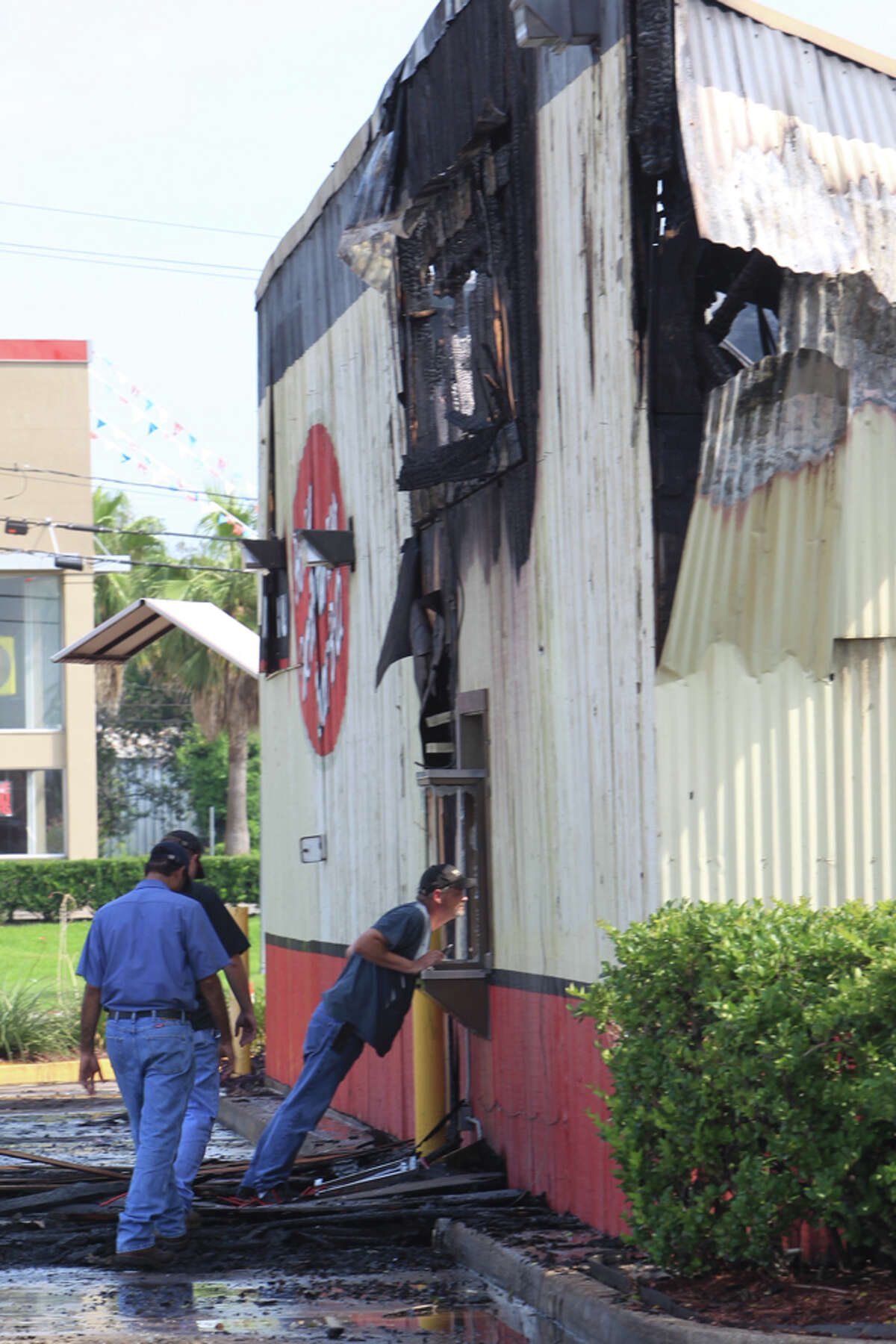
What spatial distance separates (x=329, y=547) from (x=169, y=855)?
4059mm

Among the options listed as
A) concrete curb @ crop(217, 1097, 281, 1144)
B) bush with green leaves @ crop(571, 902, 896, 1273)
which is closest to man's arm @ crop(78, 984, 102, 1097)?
bush with green leaves @ crop(571, 902, 896, 1273)

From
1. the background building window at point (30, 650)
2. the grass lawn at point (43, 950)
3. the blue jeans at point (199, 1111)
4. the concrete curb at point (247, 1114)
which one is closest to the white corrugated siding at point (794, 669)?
the blue jeans at point (199, 1111)

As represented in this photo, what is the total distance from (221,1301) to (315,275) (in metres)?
8.22

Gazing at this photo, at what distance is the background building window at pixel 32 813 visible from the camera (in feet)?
135

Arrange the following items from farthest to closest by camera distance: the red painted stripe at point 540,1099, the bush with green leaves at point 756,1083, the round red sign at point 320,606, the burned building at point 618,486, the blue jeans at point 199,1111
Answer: the round red sign at point 320,606 → the blue jeans at point 199,1111 → the red painted stripe at point 540,1099 → the burned building at point 618,486 → the bush with green leaves at point 756,1083

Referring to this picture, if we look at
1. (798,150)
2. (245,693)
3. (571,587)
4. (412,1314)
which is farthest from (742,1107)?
(245,693)

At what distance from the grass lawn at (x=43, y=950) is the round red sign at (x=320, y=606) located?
25.9 feet

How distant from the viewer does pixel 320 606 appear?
13.8 m

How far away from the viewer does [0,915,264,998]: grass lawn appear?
25.5 m

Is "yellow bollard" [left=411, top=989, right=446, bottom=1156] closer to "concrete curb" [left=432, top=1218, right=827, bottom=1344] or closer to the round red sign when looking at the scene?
"concrete curb" [left=432, top=1218, right=827, bottom=1344]

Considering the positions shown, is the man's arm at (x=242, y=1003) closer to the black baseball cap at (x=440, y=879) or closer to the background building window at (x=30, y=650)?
the black baseball cap at (x=440, y=879)

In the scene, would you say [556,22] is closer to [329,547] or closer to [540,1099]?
[540,1099]

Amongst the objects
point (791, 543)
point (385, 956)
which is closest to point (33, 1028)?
point (385, 956)

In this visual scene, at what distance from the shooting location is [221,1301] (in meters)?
7.68
